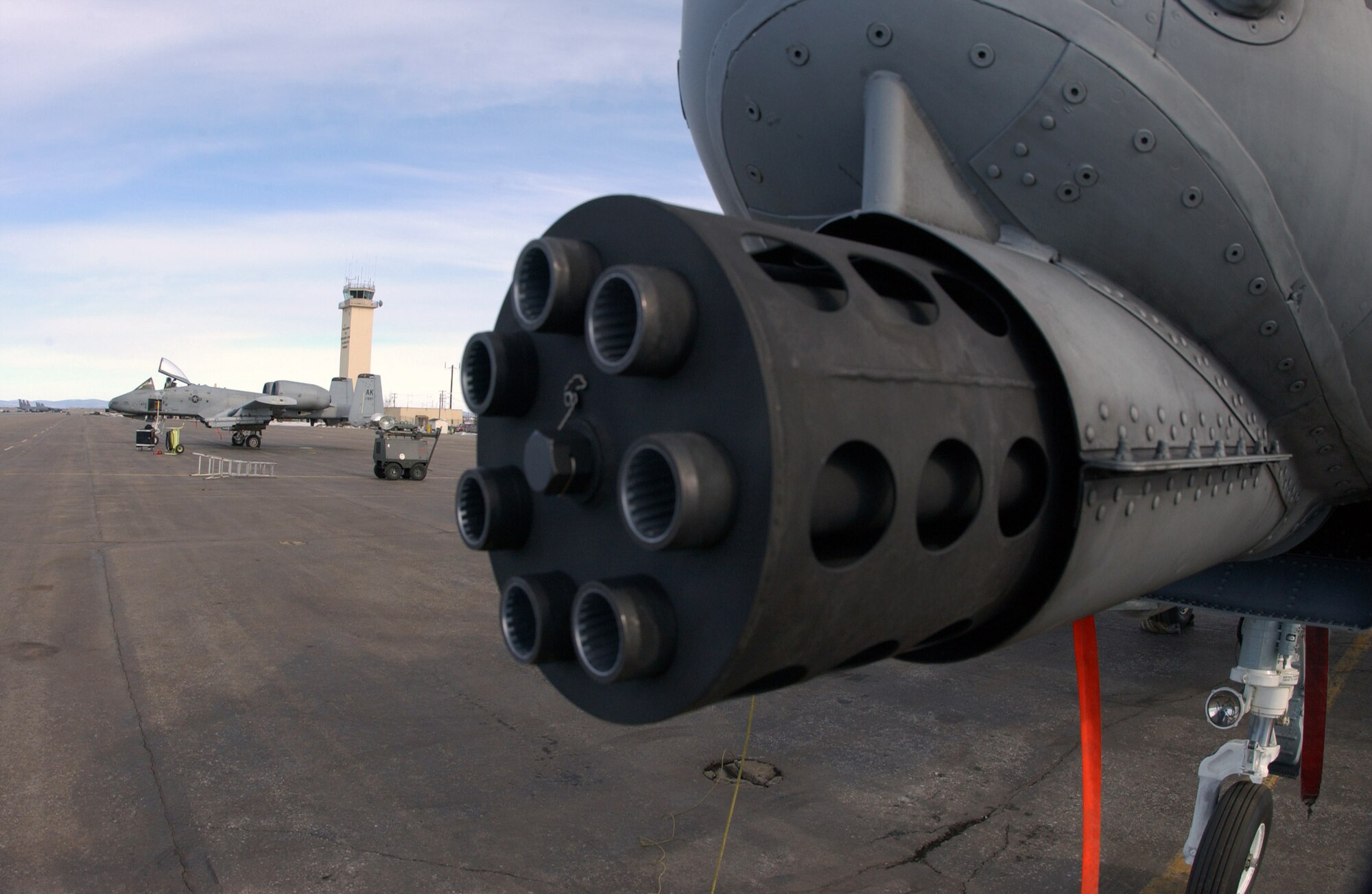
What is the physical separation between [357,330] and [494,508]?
103 metres

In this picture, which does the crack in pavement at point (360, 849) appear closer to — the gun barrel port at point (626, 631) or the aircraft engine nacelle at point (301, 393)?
the gun barrel port at point (626, 631)

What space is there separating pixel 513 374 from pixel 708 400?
0.45 metres

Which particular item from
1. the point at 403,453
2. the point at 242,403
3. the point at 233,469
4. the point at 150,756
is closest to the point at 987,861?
the point at 150,756

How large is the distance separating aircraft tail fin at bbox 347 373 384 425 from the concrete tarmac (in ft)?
106

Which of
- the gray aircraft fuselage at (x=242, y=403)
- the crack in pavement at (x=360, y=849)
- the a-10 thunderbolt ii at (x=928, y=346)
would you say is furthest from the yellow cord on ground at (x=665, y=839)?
the gray aircraft fuselage at (x=242, y=403)

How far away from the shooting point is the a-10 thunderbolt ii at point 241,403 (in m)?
39.8

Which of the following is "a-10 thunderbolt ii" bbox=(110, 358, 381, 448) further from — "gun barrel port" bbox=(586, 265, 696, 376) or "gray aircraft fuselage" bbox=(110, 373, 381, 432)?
"gun barrel port" bbox=(586, 265, 696, 376)

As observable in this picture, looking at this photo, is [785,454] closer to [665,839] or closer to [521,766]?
[665,839]

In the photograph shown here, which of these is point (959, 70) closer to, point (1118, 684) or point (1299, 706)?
point (1299, 706)

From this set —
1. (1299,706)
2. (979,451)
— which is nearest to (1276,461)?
(979,451)

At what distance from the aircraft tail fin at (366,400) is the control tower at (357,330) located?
56697 mm

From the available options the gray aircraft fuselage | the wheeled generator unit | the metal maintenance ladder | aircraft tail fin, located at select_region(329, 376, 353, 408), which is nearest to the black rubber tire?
the wheeled generator unit

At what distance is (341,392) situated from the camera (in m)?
46.6

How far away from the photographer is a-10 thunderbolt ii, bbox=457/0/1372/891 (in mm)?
1142
